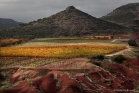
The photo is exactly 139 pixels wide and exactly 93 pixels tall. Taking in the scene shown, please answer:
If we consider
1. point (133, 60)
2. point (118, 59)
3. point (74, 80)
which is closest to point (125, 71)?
point (118, 59)

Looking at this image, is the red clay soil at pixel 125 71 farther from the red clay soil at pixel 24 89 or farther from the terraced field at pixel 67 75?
the red clay soil at pixel 24 89

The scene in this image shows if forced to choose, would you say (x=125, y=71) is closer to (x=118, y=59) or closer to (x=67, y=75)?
(x=118, y=59)

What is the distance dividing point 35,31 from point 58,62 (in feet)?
226

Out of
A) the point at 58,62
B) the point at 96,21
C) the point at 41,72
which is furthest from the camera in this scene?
the point at 96,21

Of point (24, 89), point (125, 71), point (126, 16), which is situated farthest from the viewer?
point (126, 16)

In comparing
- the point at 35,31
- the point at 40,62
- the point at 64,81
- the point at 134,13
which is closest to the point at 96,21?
the point at 35,31

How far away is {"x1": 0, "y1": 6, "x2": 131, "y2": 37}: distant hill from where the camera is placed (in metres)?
101

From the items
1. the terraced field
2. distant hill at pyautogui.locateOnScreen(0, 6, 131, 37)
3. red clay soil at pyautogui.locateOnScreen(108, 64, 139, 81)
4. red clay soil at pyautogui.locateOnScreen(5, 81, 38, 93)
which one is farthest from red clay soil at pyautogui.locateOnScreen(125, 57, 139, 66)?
distant hill at pyautogui.locateOnScreen(0, 6, 131, 37)

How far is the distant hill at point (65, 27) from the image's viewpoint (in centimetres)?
10144

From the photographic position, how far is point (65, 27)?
4259 inches

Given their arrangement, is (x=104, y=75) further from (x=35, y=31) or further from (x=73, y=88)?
(x=35, y=31)

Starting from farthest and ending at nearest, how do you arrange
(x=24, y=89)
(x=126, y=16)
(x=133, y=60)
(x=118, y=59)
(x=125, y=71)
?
(x=126, y=16) < (x=133, y=60) < (x=118, y=59) < (x=125, y=71) < (x=24, y=89)

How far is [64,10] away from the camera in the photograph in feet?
429

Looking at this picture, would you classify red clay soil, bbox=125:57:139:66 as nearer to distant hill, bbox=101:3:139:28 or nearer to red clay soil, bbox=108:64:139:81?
red clay soil, bbox=108:64:139:81
